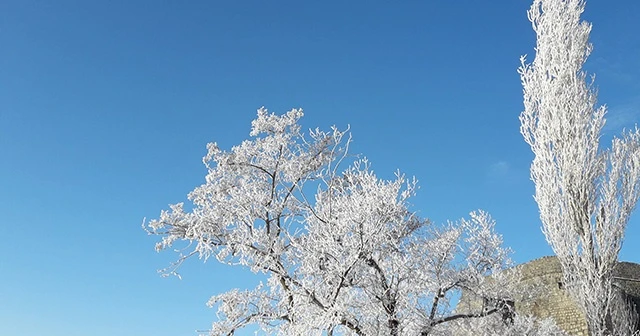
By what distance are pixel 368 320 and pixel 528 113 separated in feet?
17.1

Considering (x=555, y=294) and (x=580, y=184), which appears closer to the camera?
(x=580, y=184)

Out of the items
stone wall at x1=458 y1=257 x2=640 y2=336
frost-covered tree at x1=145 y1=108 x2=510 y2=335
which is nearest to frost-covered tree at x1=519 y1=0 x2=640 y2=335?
frost-covered tree at x1=145 y1=108 x2=510 y2=335

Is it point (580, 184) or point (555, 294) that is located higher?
point (555, 294)

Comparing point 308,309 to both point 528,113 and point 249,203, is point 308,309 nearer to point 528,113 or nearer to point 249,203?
point 249,203

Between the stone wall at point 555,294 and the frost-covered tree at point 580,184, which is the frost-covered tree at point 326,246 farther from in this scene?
the stone wall at point 555,294

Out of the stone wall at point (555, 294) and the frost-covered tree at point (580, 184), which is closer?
the frost-covered tree at point (580, 184)

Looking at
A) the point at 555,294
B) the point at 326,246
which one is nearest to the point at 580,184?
the point at 326,246

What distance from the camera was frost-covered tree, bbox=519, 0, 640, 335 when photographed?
438 inches

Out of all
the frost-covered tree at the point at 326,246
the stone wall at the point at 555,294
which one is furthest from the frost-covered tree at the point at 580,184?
the stone wall at the point at 555,294

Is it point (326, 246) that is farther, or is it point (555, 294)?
point (555, 294)

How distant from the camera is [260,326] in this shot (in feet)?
39.7

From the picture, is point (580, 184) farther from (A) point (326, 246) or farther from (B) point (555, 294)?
(B) point (555, 294)

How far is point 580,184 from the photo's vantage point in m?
11.3

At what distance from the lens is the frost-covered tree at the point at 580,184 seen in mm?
11117
